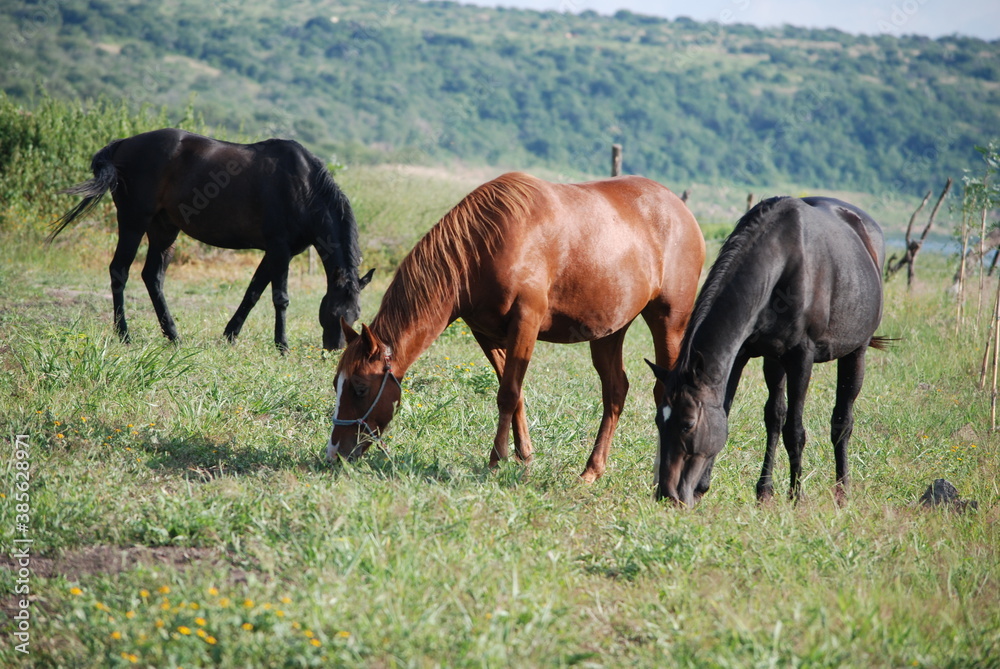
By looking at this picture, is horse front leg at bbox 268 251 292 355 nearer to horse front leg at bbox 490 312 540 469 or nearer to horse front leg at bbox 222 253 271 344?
horse front leg at bbox 222 253 271 344

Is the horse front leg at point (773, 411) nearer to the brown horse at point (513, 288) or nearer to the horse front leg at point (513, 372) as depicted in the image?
the brown horse at point (513, 288)

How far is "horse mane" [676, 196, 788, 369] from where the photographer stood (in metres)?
3.65

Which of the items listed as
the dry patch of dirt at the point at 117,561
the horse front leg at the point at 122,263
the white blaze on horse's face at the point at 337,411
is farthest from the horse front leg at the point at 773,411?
the horse front leg at the point at 122,263

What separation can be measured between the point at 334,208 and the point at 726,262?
425 centimetres

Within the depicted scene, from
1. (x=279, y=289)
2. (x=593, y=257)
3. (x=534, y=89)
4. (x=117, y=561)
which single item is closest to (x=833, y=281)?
(x=593, y=257)

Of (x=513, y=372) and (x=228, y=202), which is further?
(x=228, y=202)

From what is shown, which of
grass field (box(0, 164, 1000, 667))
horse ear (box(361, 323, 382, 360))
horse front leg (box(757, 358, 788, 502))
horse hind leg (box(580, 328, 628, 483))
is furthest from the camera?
horse hind leg (box(580, 328, 628, 483))

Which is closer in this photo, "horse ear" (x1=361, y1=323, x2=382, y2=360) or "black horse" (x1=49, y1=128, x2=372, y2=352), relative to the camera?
"horse ear" (x1=361, y1=323, x2=382, y2=360)

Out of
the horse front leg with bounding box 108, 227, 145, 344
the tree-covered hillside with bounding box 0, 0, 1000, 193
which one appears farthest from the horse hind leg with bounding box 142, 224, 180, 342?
the tree-covered hillside with bounding box 0, 0, 1000, 193

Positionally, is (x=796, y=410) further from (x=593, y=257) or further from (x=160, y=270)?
(x=160, y=270)

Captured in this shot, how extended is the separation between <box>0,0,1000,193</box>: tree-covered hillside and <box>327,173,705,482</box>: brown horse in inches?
1642

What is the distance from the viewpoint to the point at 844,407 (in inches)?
183

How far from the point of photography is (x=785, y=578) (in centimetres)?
303

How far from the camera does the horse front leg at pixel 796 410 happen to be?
4.07 meters
